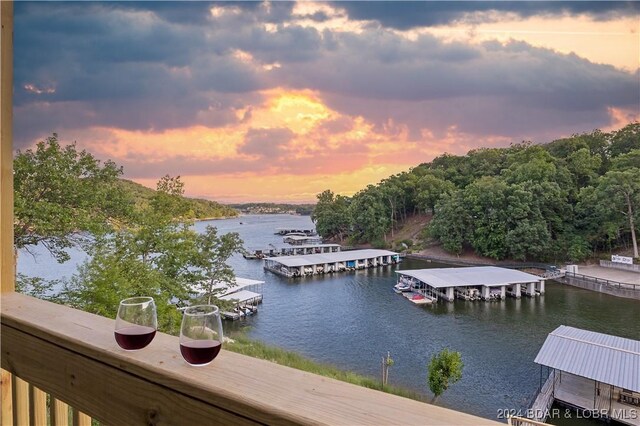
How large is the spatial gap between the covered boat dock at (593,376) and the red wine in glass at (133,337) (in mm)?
7034

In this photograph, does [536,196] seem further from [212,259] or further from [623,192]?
[212,259]

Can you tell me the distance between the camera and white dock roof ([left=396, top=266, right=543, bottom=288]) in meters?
9.76

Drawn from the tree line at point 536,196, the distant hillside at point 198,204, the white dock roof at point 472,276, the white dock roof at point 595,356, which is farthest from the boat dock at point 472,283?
the distant hillside at point 198,204

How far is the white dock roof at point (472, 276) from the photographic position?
9.76 m

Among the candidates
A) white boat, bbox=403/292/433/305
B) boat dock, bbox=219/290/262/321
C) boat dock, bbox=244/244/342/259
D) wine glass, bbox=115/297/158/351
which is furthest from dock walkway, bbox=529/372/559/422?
boat dock, bbox=244/244/342/259

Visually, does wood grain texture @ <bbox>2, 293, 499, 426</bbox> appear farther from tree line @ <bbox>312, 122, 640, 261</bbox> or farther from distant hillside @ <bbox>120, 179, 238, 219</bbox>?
distant hillside @ <bbox>120, 179, 238, 219</bbox>

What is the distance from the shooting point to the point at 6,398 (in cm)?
81

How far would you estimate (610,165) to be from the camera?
5.46m

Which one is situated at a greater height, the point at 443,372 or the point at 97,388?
the point at 97,388

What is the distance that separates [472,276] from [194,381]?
11413 millimetres

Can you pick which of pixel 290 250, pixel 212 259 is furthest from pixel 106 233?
pixel 290 250

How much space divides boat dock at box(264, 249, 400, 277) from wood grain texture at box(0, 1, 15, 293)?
1577 centimetres

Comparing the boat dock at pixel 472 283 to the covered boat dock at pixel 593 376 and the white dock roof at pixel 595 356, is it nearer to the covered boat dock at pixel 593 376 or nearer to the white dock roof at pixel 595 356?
the white dock roof at pixel 595 356

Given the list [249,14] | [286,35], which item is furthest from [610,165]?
[249,14]
